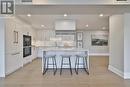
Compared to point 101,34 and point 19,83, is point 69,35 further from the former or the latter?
point 101,34

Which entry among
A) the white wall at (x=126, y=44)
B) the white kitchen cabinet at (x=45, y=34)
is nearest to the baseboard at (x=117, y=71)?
the white wall at (x=126, y=44)

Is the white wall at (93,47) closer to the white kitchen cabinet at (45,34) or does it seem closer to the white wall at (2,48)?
the white kitchen cabinet at (45,34)

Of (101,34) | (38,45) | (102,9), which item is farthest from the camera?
(101,34)

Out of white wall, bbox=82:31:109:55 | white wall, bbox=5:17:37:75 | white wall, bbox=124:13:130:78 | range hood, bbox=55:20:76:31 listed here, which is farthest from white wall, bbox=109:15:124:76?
white wall, bbox=82:31:109:55

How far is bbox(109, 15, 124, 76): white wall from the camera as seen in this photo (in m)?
6.66

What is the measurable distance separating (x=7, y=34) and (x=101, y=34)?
10493 millimetres

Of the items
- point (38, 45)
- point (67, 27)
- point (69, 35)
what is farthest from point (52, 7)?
point (38, 45)

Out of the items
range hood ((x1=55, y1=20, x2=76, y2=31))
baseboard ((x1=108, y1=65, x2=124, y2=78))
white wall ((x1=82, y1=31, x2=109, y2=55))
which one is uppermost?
range hood ((x1=55, y1=20, x2=76, y2=31))

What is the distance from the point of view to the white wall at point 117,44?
21.9ft

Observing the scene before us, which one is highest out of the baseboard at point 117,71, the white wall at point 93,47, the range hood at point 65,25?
the range hood at point 65,25

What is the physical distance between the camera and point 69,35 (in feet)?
34.2

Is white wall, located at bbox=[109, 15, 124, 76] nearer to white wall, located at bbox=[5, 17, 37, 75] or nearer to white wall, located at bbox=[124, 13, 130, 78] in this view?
white wall, located at bbox=[124, 13, 130, 78]

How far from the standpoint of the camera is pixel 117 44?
7.20 meters

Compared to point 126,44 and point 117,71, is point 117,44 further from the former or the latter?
point 117,71
